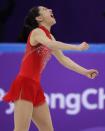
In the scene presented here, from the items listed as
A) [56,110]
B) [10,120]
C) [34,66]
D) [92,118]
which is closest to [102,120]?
[92,118]

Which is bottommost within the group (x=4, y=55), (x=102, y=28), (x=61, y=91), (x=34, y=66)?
(x=34, y=66)

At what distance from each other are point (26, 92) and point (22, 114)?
0.59 ft

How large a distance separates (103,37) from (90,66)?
2.74 meters

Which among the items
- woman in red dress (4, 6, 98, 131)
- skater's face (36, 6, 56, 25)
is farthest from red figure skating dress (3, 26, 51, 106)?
skater's face (36, 6, 56, 25)

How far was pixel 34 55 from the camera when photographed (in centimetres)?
429

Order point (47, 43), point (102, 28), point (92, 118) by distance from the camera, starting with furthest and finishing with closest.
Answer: point (102, 28), point (92, 118), point (47, 43)

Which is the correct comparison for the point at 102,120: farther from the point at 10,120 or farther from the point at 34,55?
the point at 34,55

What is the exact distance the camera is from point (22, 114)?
13.7 feet

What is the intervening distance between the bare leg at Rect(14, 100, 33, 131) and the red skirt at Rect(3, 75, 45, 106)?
46 mm

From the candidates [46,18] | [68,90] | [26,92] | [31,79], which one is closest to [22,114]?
[26,92]

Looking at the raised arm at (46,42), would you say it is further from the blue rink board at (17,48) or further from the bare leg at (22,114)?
the blue rink board at (17,48)

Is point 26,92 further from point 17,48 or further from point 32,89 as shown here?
point 17,48

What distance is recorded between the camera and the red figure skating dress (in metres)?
4.23

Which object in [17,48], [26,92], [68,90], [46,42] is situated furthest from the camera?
[17,48]
